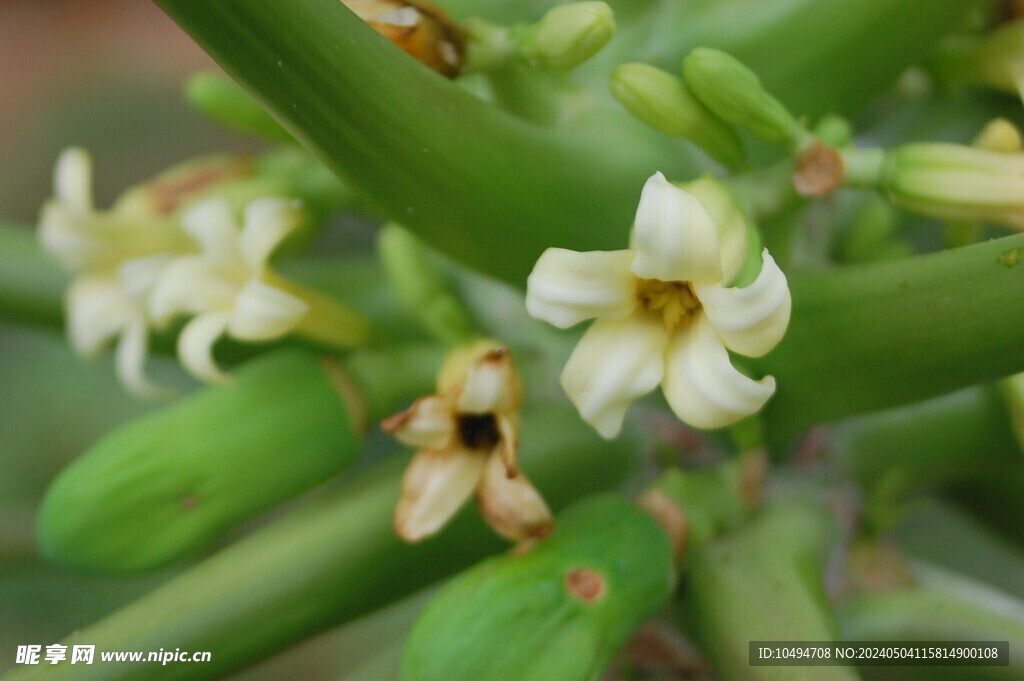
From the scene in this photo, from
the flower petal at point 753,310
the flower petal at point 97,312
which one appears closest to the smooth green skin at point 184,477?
the flower petal at point 97,312

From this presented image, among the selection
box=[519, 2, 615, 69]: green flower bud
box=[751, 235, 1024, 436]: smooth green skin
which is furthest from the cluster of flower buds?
box=[751, 235, 1024, 436]: smooth green skin

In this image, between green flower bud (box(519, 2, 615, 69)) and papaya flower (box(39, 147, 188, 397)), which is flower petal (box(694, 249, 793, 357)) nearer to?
green flower bud (box(519, 2, 615, 69))

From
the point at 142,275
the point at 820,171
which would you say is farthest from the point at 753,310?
the point at 142,275

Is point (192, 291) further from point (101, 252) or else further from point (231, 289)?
point (101, 252)

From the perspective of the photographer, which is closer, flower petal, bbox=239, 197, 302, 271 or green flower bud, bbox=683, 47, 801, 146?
green flower bud, bbox=683, 47, 801, 146

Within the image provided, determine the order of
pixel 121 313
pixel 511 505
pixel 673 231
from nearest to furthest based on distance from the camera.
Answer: pixel 673 231 < pixel 511 505 < pixel 121 313

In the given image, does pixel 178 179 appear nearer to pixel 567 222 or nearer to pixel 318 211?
pixel 318 211
